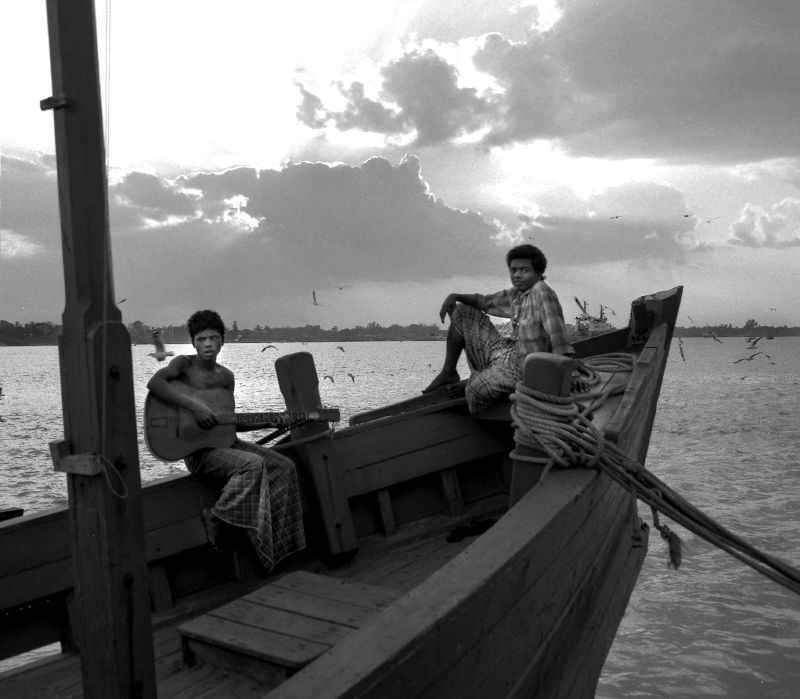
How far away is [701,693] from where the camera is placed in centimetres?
645

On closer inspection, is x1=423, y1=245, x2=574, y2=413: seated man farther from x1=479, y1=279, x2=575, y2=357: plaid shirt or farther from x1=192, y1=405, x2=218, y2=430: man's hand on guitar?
x1=192, y1=405, x2=218, y2=430: man's hand on guitar

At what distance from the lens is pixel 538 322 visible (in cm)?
521

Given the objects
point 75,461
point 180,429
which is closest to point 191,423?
point 180,429

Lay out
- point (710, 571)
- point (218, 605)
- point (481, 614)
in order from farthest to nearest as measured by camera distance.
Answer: point (710, 571) < point (218, 605) < point (481, 614)

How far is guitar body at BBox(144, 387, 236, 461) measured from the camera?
383 centimetres

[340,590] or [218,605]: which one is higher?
[340,590]

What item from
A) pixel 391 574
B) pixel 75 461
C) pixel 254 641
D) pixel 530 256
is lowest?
pixel 391 574

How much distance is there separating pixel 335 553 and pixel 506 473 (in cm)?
180

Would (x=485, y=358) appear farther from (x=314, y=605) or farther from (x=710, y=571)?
(x=710, y=571)

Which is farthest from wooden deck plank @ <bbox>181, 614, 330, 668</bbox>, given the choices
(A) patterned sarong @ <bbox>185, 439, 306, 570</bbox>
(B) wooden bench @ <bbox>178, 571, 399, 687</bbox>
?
(A) patterned sarong @ <bbox>185, 439, 306, 570</bbox>

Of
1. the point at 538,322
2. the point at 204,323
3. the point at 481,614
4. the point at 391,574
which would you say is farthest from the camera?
the point at 538,322

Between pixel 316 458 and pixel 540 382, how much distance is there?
1.81 meters

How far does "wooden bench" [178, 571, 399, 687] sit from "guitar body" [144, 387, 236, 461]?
0.96m

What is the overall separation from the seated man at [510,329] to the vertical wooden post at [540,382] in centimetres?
181
